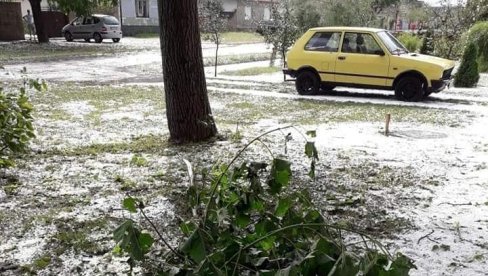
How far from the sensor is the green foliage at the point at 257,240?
213 cm

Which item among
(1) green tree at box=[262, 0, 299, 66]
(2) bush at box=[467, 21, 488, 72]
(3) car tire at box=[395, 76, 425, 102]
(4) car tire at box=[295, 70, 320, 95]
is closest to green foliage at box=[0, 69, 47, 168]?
(4) car tire at box=[295, 70, 320, 95]

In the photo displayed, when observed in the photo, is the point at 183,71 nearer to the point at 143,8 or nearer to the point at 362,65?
the point at 362,65

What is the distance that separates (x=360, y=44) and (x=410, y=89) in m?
1.64

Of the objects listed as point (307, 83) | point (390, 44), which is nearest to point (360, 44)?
point (390, 44)

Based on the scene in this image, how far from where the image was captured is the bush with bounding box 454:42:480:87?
13477 millimetres

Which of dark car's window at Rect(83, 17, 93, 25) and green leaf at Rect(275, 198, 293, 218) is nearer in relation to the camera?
Result: green leaf at Rect(275, 198, 293, 218)

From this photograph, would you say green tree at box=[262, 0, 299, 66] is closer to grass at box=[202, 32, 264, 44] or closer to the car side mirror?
the car side mirror

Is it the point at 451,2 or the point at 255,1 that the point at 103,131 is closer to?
the point at 451,2

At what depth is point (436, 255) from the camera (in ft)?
11.5

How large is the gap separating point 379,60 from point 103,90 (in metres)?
7.21

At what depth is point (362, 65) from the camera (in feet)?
37.7

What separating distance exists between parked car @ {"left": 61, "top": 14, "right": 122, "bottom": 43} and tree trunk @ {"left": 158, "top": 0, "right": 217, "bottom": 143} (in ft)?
90.3

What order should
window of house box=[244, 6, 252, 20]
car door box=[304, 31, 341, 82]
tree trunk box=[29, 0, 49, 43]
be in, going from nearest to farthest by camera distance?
car door box=[304, 31, 341, 82]
tree trunk box=[29, 0, 49, 43]
window of house box=[244, 6, 252, 20]

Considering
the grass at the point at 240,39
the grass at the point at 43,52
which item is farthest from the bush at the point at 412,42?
the grass at the point at 240,39
